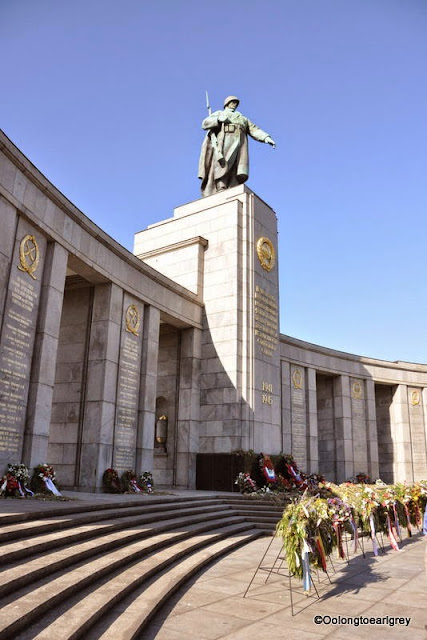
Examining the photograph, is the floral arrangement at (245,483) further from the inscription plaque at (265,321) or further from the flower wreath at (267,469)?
the inscription plaque at (265,321)

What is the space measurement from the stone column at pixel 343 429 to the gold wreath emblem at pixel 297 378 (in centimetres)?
412

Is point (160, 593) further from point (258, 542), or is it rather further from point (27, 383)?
point (27, 383)

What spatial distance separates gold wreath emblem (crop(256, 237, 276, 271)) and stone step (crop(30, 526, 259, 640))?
15396 millimetres

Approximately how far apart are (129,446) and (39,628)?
13.7 metres

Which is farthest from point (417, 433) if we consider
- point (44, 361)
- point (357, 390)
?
point (44, 361)

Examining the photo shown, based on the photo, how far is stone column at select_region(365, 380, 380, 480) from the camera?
32625 millimetres

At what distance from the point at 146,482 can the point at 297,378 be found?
14289mm

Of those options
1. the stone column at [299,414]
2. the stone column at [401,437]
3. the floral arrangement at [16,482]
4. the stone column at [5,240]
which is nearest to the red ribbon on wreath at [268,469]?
the stone column at [299,414]

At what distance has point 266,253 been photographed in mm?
25828

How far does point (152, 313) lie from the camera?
21.3 metres

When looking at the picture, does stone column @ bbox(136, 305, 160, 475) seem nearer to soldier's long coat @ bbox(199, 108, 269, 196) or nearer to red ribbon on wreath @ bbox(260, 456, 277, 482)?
red ribbon on wreath @ bbox(260, 456, 277, 482)

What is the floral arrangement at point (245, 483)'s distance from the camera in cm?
1966

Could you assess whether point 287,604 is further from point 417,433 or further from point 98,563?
point 417,433

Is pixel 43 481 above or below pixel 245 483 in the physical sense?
Answer: above
